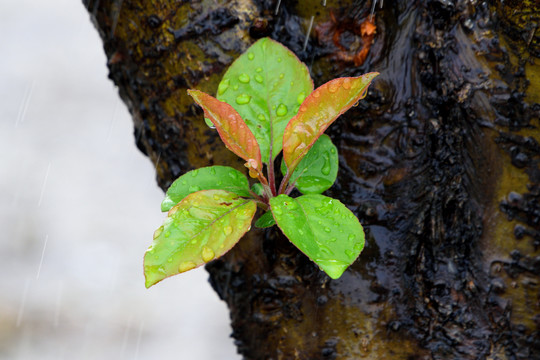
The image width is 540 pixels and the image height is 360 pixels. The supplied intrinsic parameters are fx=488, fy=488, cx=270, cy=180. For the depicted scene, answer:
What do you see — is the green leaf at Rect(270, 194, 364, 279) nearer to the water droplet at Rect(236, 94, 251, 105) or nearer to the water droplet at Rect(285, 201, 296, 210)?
the water droplet at Rect(285, 201, 296, 210)

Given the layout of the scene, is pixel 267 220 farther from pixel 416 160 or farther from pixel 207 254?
pixel 416 160

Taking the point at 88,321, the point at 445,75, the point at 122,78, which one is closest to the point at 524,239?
the point at 445,75

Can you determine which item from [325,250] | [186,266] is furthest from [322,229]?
[186,266]

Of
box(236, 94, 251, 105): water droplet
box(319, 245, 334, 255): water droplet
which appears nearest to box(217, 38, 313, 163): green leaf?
box(236, 94, 251, 105): water droplet

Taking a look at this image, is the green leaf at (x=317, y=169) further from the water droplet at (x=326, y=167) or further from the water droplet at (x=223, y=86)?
the water droplet at (x=223, y=86)

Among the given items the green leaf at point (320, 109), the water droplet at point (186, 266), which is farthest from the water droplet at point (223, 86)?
the water droplet at point (186, 266)

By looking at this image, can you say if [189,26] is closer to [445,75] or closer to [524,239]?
[445,75]

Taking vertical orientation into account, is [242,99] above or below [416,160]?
above
